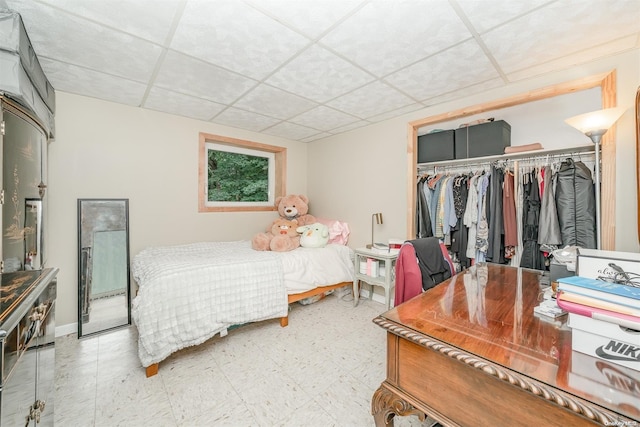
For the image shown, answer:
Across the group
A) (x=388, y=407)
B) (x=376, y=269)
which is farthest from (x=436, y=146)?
(x=388, y=407)

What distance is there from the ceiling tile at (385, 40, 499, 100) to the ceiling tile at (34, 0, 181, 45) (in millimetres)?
1653

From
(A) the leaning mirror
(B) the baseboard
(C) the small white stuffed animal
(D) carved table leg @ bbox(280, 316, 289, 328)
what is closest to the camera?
(B) the baseboard

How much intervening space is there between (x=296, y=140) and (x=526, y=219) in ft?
10.7

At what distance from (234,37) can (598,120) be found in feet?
8.16

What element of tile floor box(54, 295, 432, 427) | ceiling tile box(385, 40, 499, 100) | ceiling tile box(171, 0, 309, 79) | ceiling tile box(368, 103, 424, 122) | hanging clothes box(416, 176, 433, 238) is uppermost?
ceiling tile box(368, 103, 424, 122)

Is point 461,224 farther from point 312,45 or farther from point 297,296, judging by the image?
point 312,45

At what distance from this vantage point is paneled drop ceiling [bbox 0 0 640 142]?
1439 mm

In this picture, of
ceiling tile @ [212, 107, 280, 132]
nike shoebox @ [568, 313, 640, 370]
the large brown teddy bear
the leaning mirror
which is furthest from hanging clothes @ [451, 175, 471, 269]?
the leaning mirror

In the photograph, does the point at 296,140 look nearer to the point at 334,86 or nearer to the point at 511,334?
the point at 334,86

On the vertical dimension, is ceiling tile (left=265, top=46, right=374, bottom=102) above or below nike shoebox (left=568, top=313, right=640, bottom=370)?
above

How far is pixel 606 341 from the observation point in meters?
0.82

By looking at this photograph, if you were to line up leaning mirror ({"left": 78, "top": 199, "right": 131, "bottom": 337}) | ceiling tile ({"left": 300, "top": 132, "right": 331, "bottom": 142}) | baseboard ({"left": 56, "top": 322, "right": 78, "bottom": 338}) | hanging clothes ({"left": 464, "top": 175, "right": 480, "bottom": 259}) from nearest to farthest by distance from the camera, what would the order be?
baseboard ({"left": 56, "top": 322, "right": 78, "bottom": 338}), leaning mirror ({"left": 78, "top": 199, "right": 131, "bottom": 337}), hanging clothes ({"left": 464, "top": 175, "right": 480, "bottom": 259}), ceiling tile ({"left": 300, "top": 132, "right": 331, "bottom": 142})

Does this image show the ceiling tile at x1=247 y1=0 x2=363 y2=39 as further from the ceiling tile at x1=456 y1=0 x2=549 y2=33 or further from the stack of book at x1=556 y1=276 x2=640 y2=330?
the stack of book at x1=556 y1=276 x2=640 y2=330

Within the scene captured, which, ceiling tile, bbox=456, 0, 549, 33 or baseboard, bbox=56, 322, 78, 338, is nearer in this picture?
ceiling tile, bbox=456, 0, 549, 33
